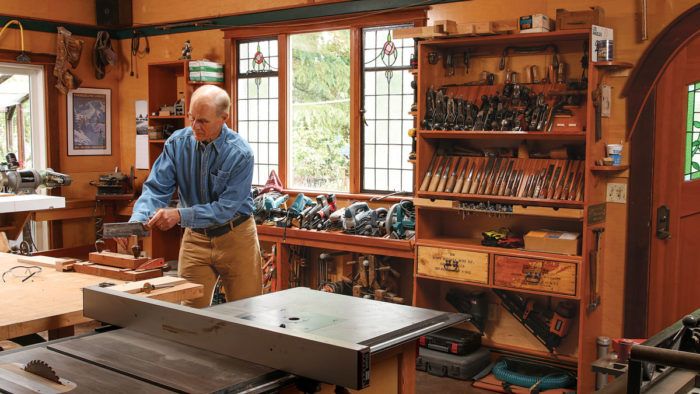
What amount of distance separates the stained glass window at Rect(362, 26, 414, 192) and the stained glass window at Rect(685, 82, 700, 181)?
204 centimetres

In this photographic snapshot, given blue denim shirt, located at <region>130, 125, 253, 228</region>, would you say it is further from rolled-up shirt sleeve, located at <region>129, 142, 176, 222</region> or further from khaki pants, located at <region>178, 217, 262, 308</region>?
khaki pants, located at <region>178, 217, 262, 308</region>

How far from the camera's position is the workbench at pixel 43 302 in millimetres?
2625

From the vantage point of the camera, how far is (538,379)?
483cm

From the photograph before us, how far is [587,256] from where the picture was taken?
470 cm

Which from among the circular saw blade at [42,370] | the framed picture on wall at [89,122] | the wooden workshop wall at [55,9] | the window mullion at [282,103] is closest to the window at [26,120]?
the framed picture on wall at [89,122]

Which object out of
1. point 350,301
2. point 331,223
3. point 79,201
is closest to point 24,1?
point 79,201

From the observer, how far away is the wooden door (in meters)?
4.90

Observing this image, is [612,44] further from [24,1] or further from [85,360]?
[24,1]

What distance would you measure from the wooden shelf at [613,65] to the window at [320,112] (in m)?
2.38

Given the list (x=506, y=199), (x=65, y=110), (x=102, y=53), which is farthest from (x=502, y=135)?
(x=65, y=110)

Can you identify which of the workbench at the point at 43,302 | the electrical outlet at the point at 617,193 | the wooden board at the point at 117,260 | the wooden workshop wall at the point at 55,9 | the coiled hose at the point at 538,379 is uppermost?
the wooden workshop wall at the point at 55,9

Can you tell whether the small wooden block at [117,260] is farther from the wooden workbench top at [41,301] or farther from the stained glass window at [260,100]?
the stained glass window at [260,100]

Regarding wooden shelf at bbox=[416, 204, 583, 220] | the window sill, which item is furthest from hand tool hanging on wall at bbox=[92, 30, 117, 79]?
wooden shelf at bbox=[416, 204, 583, 220]

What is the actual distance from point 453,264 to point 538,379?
92 cm
